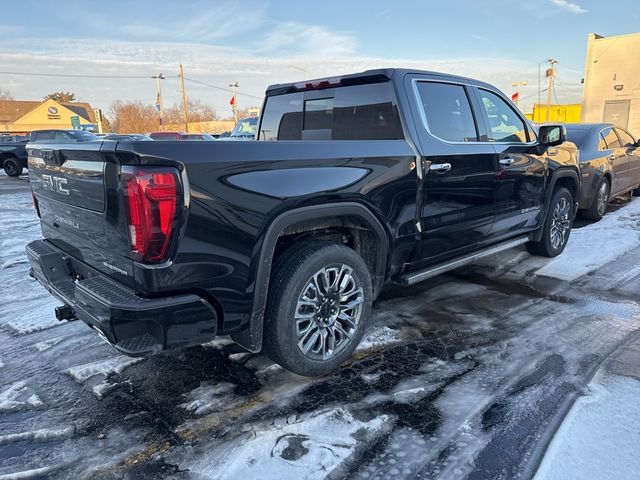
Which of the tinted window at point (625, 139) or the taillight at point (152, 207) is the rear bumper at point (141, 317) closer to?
the taillight at point (152, 207)

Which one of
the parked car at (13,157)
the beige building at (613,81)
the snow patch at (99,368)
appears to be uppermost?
the beige building at (613,81)

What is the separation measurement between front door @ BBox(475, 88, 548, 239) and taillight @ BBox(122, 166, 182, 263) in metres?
3.12

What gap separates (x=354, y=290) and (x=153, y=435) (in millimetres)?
1493

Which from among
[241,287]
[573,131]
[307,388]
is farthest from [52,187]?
[573,131]

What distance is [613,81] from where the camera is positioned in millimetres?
25141

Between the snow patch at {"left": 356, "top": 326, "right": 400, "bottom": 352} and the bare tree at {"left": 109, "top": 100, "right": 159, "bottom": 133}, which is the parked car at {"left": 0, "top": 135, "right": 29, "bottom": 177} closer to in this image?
the snow patch at {"left": 356, "top": 326, "right": 400, "bottom": 352}

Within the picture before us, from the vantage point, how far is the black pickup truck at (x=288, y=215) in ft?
7.56

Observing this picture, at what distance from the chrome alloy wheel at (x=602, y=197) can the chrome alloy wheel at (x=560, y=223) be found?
238 centimetres

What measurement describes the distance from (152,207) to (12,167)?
20.4 meters

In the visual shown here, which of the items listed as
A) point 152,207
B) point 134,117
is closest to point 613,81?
point 152,207

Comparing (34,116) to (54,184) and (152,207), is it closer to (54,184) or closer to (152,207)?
(54,184)

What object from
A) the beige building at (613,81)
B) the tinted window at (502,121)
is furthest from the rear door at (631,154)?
the beige building at (613,81)

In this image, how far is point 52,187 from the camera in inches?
120

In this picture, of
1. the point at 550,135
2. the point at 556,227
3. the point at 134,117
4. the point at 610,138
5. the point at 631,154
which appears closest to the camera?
the point at 550,135
